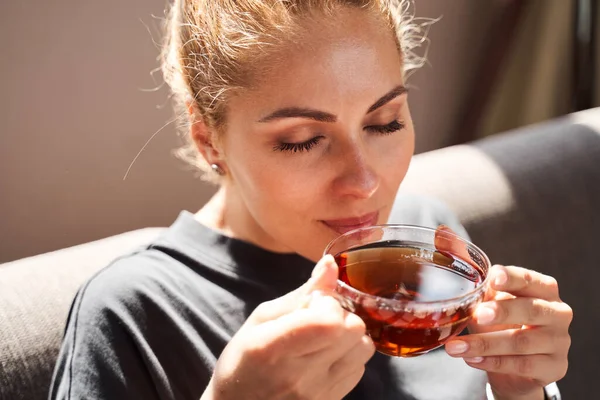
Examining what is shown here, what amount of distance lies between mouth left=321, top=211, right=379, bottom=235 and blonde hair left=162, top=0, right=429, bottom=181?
25 centimetres

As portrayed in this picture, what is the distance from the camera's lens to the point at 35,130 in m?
1.59

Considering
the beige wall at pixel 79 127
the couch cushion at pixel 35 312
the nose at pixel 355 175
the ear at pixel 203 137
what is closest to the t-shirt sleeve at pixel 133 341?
the couch cushion at pixel 35 312

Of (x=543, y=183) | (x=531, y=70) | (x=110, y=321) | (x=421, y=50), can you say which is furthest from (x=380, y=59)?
(x=531, y=70)

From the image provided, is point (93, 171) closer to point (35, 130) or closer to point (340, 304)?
point (35, 130)

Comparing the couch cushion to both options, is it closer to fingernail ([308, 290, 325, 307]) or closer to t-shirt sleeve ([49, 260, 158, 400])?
t-shirt sleeve ([49, 260, 158, 400])

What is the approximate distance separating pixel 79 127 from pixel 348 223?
96 cm

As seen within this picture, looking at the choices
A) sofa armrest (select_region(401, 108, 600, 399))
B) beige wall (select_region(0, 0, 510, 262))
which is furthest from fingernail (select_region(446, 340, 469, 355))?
beige wall (select_region(0, 0, 510, 262))

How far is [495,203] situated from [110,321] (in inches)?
41.8

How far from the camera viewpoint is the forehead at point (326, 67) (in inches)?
37.0

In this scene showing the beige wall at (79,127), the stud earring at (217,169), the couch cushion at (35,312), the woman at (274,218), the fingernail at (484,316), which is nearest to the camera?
the fingernail at (484,316)

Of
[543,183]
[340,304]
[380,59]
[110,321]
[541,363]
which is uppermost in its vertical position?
[380,59]

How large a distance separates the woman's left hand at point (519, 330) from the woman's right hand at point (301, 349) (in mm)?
156

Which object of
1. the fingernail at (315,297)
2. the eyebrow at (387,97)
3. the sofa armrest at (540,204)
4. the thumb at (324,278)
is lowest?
the sofa armrest at (540,204)

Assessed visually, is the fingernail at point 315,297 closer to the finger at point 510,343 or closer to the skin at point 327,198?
the skin at point 327,198
